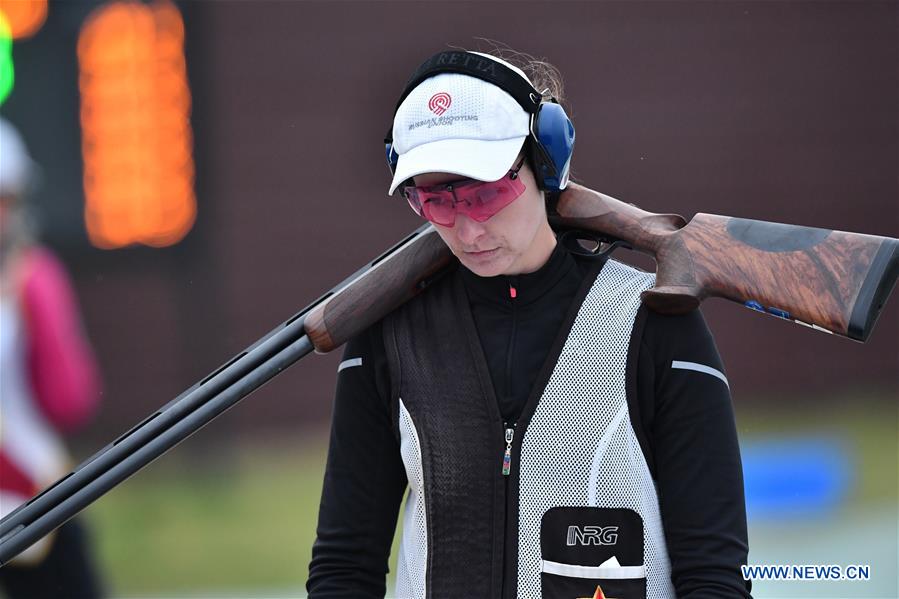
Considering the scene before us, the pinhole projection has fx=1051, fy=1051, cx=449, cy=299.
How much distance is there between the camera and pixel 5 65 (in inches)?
105

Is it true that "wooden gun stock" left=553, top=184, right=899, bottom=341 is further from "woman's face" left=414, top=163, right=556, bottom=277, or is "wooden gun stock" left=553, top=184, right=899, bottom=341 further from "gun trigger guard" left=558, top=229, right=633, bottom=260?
"woman's face" left=414, top=163, right=556, bottom=277

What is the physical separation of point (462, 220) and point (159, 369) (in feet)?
5.05

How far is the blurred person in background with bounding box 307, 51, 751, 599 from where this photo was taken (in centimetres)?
129

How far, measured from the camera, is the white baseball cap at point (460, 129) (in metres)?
1.29

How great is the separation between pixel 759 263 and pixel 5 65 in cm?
206

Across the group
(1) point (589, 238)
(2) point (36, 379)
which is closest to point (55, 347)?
(2) point (36, 379)

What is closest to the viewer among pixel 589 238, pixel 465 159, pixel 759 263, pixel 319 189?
pixel 465 159

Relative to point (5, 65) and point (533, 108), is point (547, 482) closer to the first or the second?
point (533, 108)

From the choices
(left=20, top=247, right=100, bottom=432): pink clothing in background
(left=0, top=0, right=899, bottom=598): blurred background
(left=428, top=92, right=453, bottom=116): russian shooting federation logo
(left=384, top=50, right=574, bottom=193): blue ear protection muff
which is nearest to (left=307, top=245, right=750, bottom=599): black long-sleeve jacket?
(left=384, top=50, right=574, bottom=193): blue ear protection muff

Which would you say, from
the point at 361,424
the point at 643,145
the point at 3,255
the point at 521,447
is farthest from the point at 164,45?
the point at 521,447

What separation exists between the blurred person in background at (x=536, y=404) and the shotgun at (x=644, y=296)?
10cm

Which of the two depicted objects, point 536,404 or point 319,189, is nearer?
point 536,404

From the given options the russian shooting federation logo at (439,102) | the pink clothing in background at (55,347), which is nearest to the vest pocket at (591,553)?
the russian shooting federation logo at (439,102)

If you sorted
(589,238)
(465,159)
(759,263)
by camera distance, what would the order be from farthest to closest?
1. (589,238)
2. (759,263)
3. (465,159)
